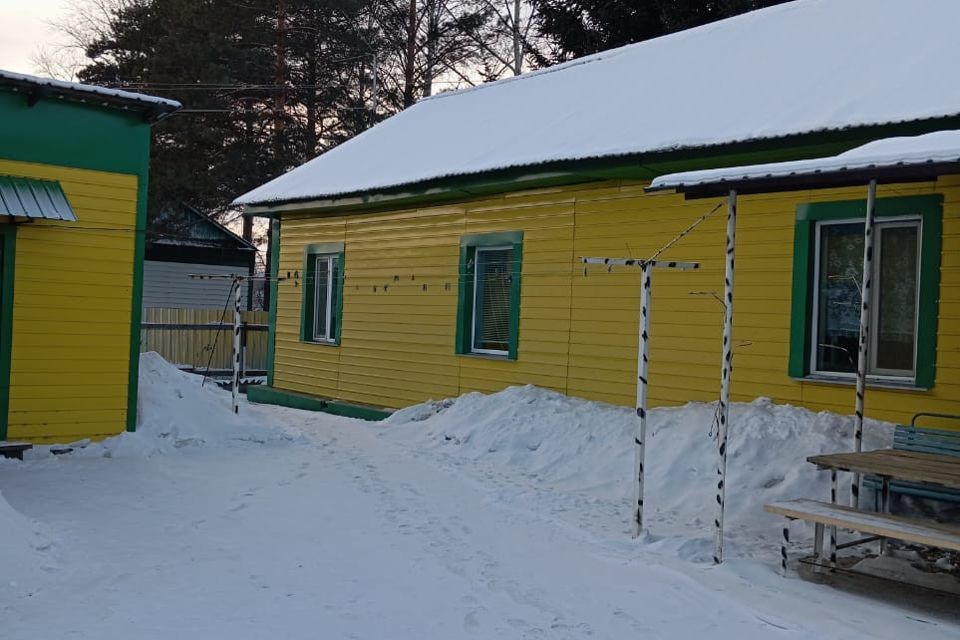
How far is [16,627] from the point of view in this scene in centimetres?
511

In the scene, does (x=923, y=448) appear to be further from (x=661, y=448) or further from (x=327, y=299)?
(x=327, y=299)

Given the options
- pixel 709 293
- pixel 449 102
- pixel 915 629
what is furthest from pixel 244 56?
pixel 915 629

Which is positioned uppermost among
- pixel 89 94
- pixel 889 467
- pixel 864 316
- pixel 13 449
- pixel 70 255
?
pixel 89 94

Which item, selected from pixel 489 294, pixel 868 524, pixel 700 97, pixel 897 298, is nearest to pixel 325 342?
pixel 489 294

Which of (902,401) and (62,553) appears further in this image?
(902,401)

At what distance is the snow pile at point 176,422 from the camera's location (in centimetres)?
1088

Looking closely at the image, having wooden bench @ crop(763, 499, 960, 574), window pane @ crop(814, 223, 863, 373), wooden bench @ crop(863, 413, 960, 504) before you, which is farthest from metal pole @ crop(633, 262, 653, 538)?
window pane @ crop(814, 223, 863, 373)

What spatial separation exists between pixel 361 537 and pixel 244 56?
24869mm

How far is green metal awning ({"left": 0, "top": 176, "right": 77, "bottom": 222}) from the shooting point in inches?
378

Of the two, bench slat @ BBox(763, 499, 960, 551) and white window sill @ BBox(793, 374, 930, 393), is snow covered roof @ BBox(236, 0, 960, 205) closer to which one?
white window sill @ BBox(793, 374, 930, 393)

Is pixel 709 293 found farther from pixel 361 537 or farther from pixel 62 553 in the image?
pixel 62 553

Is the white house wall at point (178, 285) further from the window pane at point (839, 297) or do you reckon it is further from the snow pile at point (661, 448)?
the window pane at point (839, 297)

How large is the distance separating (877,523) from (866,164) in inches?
88.6

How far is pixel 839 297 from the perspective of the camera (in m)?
9.24
